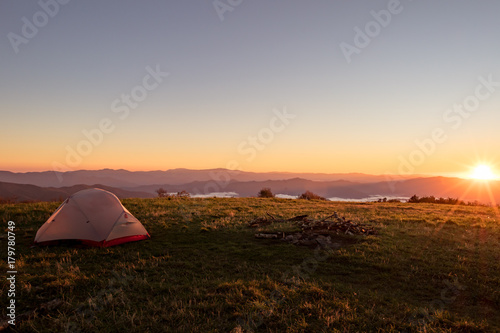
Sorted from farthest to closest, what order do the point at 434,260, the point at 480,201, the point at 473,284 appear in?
the point at 480,201 < the point at 434,260 < the point at 473,284

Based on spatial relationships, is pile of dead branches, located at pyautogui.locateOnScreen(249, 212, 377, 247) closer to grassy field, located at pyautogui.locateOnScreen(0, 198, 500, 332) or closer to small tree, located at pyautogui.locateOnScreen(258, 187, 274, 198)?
grassy field, located at pyautogui.locateOnScreen(0, 198, 500, 332)

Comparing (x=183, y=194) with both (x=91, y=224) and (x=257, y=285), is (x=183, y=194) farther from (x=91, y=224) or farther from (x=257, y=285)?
(x=257, y=285)

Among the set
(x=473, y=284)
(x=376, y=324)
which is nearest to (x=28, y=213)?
(x=376, y=324)

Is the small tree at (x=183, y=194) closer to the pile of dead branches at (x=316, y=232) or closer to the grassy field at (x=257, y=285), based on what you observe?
the pile of dead branches at (x=316, y=232)

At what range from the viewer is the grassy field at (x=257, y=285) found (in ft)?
18.7

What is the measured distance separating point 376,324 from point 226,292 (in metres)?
3.51

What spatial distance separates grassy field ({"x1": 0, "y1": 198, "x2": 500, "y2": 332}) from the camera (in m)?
5.70

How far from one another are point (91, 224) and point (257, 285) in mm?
8028

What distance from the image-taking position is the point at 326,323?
Result: 5.64m

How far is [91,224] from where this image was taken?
11391 millimetres

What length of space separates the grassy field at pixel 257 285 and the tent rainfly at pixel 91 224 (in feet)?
1.82

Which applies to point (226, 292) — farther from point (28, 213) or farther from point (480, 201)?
point (480, 201)

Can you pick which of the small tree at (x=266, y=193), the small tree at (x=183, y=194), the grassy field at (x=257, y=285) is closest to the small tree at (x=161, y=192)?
the small tree at (x=183, y=194)

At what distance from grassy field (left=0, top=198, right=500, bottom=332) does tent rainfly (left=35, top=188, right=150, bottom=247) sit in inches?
21.9
